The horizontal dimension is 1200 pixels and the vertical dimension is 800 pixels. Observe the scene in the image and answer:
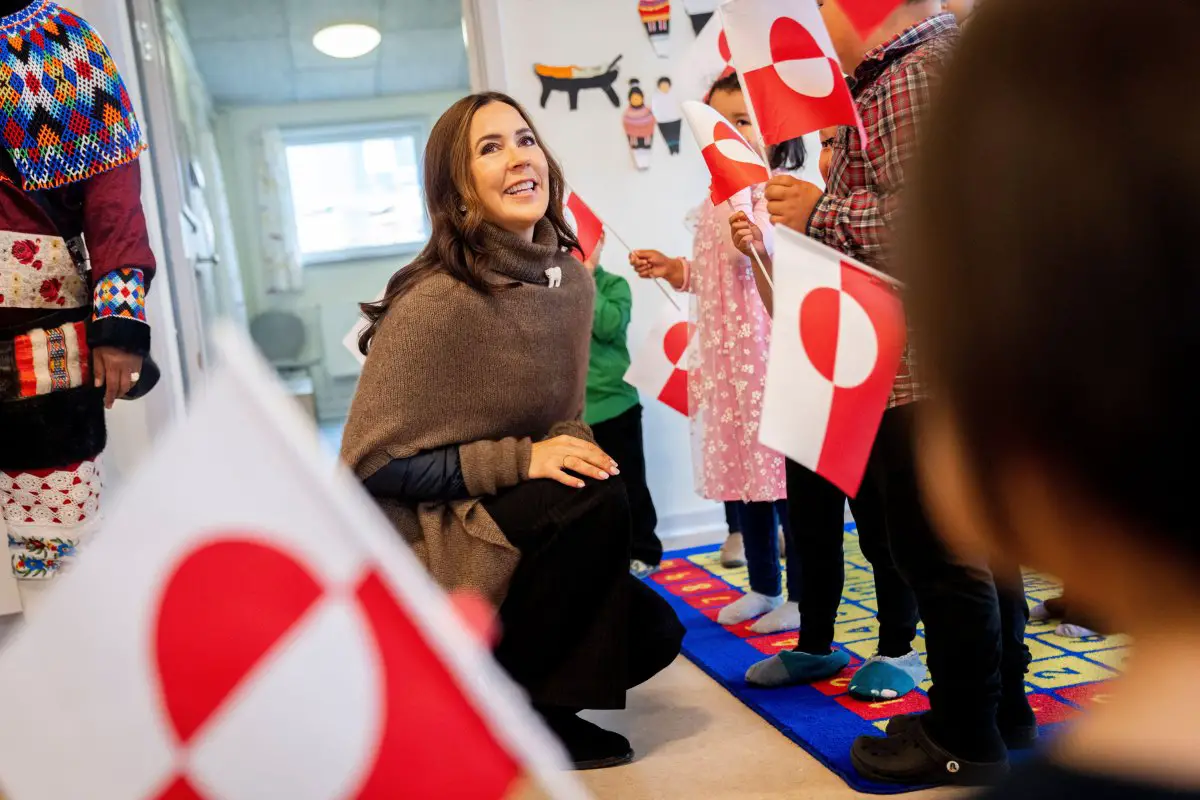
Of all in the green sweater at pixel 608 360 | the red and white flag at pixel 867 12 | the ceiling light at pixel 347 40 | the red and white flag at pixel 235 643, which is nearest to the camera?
the red and white flag at pixel 235 643

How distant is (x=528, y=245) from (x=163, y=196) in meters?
2.06

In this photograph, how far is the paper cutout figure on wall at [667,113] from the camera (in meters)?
3.36

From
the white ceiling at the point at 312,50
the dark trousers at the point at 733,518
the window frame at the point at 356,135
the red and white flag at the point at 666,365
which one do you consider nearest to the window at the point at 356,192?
the window frame at the point at 356,135

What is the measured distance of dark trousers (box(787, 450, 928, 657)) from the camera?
1.71m

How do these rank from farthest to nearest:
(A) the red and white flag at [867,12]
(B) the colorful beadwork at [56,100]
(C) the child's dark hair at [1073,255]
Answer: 1. (A) the red and white flag at [867,12]
2. (B) the colorful beadwork at [56,100]
3. (C) the child's dark hair at [1073,255]

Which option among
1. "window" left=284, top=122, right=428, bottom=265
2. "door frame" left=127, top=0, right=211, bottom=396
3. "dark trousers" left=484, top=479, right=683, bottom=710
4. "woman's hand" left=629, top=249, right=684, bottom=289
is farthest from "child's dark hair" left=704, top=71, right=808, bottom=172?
"window" left=284, top=122, right=428, bottom=265

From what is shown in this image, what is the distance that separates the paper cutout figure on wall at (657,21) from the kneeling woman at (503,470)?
6.43ft

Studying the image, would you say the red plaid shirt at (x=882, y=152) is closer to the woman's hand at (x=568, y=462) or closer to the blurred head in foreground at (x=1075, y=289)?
the woman's hand at (x=568, y=462)

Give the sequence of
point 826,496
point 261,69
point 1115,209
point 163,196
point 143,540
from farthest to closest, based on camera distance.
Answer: point 261,69
point 163,196
point 826,496
point 143,540
point 1115,209

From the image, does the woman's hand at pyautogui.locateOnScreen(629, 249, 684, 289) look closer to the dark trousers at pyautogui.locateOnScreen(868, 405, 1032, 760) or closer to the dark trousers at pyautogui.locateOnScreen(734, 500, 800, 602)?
the dark trousers at pyautogui.locateOnScreen(734, 500, 800, 602)

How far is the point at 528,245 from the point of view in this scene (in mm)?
1650

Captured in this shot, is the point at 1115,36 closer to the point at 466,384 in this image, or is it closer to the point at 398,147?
the point at 466,384

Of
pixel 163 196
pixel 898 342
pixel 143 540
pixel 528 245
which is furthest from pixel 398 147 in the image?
pixel 143 540

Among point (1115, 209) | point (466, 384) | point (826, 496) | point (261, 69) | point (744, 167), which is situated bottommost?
point (826, 496)
